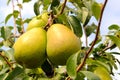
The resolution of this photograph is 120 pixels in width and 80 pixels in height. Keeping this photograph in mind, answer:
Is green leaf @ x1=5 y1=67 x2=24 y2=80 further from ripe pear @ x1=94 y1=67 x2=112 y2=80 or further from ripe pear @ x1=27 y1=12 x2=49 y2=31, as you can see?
ripe pear @ x1=94 y1=67 x2=112 y2=80

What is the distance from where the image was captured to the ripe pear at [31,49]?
1.62 metres

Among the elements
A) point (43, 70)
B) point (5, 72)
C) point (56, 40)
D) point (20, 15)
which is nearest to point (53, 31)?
point (56, 40)

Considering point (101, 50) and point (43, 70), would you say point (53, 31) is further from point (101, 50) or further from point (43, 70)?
point (101, 50)

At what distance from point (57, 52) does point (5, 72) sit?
0.54 m

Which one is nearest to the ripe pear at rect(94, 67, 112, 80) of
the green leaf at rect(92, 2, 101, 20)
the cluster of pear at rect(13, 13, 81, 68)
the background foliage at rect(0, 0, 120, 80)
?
the background foliage at rect(0, 0, 120, 80)

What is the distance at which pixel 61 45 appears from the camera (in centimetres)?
159

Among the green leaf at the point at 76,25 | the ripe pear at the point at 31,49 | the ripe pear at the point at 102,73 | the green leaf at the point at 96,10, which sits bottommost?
the ripe pear at the point at 102,73

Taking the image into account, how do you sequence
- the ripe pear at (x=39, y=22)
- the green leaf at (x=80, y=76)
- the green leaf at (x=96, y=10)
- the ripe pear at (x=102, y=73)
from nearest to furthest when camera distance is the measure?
1. the green leaf at (x=96, y=10)
2. the green leaf at (x=80, y=76)
3. the ripe pear at (x=39, y=22)
4. the ripe pear at (x=102, y=73)

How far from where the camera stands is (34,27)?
72.6 inches

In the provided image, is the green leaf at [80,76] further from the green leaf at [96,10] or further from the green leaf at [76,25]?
the green leaf at [96,10]

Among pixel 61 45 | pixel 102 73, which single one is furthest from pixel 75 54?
pixel 102 73

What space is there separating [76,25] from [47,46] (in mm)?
231

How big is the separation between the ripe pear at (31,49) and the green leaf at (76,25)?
17 cm

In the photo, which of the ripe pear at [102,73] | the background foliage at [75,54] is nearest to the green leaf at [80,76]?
the background foliage at [75,54]
